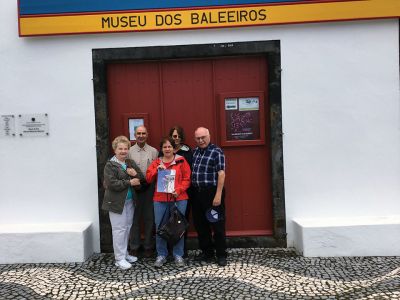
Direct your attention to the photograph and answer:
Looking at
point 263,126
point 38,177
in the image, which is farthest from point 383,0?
point 38,177

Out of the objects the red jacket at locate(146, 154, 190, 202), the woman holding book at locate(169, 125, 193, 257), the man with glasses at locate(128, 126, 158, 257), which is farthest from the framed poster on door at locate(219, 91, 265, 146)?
the man with glasses at locate(128, 126, 158, 257)

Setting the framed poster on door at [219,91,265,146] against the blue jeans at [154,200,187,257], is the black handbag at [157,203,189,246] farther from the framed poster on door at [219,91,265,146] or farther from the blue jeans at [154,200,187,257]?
the framed poster on door at [219,91,265,146]

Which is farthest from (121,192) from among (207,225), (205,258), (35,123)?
(35,123)

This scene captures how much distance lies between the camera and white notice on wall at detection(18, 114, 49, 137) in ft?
18.8

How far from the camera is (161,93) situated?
5.85 metres

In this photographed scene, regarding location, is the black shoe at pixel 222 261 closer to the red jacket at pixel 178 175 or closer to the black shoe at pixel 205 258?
the black shoe at pixel 205 258

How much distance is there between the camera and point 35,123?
5727 millimetres

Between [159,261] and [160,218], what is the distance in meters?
0.51

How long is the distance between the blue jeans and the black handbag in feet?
0.34

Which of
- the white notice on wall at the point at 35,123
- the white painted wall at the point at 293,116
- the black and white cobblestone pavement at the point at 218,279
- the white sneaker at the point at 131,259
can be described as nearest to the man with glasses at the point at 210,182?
the black and white cobblestone pavement at the point at 218,279

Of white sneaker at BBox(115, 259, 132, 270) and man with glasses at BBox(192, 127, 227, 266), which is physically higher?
man with glasses at BBox(192, 127, 227, 266)

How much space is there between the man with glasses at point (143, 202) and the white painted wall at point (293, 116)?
57 cm

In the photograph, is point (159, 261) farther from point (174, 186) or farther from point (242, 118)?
point (242, 118)

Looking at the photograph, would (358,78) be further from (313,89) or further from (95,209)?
(95,209)
